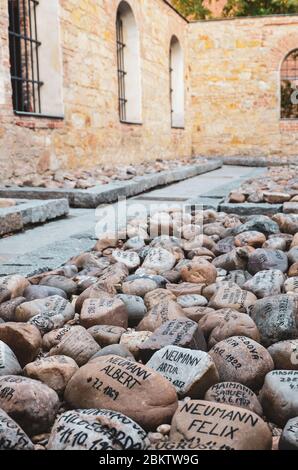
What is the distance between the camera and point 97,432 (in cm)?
135

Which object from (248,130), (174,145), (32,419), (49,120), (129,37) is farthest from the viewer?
(248,130)

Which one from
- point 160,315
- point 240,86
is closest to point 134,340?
point 160,315

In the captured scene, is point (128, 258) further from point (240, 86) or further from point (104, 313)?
point (240, 86)

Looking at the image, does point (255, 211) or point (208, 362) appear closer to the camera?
point (208, 362)

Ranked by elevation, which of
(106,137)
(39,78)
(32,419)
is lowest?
(32,419)

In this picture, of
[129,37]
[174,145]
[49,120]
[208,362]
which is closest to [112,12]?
[129,37]

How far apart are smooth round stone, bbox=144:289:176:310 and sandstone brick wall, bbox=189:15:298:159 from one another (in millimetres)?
13508

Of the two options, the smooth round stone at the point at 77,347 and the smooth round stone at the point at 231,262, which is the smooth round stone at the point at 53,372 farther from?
the smooth round stone at the point at 231,262

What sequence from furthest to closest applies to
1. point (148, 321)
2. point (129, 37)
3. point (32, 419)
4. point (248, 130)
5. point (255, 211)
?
point (248, 130), point (129, 37), point (255, 211), point (148, 321), point (32, 419)

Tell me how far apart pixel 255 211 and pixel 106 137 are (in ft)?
16.9

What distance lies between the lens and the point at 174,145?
13.9m

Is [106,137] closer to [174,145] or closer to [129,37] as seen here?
[129,37]

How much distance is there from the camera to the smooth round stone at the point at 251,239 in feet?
11.4

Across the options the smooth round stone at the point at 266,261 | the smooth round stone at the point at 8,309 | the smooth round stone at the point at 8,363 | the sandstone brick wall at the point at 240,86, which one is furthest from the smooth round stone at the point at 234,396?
the sandstone brick wall at the point at 240,86
